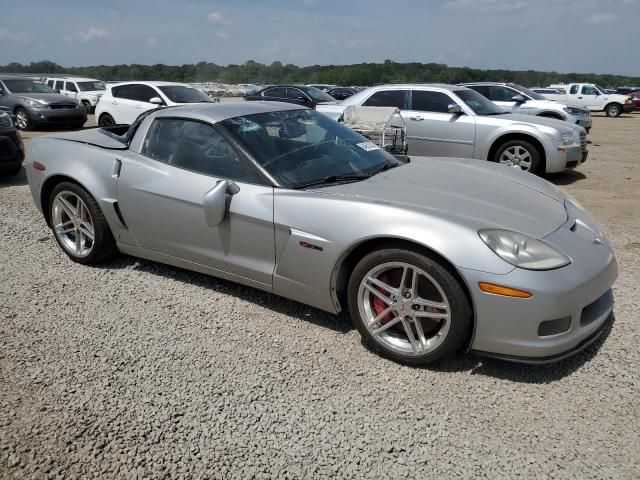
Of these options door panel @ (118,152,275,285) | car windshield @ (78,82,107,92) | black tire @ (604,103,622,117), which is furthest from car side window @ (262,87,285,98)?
black tire @ (604,103,622,117)

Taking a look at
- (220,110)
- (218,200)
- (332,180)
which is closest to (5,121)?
(220,110)

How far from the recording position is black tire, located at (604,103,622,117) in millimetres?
26141

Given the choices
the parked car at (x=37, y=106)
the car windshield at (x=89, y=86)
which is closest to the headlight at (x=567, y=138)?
the parked car at (x=37, y=106)

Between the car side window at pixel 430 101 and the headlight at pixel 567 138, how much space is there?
181 cm

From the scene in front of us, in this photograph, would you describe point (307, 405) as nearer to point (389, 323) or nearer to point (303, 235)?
point (389, 323)

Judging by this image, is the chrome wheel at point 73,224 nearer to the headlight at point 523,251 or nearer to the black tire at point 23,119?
the headlight at point 523,251

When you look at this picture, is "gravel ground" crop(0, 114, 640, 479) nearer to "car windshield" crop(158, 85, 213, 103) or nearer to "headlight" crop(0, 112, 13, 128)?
"headlight" crop(0, 112, 13, 128)

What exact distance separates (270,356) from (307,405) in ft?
1.67

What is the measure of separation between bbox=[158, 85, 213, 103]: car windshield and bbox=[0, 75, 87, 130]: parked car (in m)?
4.26

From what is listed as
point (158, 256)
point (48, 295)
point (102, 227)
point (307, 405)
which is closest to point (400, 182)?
point (307, 405)

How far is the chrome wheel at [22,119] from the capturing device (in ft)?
48.3

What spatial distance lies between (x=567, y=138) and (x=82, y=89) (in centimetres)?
2007

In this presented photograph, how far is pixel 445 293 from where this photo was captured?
265 centimetres

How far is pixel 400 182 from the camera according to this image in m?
3.35
